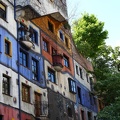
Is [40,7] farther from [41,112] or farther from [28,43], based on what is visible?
[41,112]

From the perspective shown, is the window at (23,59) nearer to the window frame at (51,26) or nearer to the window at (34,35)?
the window at (34,35)

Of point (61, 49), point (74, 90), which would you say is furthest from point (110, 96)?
point (61, 49)

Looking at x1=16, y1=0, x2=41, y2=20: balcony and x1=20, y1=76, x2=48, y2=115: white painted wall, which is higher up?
x1=16, y1=0, x2=41, y2=20: balcony

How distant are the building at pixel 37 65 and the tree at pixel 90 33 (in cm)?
606

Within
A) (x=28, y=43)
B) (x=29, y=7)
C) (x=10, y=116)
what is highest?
(x=29, y=7)

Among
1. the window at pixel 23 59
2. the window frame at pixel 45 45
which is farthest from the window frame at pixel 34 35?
the window at pixel 23 59

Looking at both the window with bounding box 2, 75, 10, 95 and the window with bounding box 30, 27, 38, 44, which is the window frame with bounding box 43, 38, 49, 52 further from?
the window with bounding box 2, 75, 10, 95

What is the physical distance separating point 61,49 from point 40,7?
561cm

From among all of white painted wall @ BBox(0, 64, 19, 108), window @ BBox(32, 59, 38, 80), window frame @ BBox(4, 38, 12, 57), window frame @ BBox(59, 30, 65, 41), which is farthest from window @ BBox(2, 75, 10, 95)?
window frame @ BBox(59, 30, 65, 41)

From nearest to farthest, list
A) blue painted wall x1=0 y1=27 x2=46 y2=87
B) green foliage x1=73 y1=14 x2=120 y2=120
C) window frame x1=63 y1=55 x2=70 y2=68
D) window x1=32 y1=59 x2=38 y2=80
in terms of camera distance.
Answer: blue painted wall x1=0 y1=27 x2=46 y2=87, window x1=32 y1=59 x2=38 y2=80, window frame x1=63 y1=55 x2=70 y2=68, green foliage x1=73 y1=14 x2=120 y2=120

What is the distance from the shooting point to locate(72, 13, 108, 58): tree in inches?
1270

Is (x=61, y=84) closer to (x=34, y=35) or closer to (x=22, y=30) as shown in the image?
(x=34, y=35)

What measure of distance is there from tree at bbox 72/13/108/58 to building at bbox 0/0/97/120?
6.06 meters

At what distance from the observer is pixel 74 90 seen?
24.4 meters
